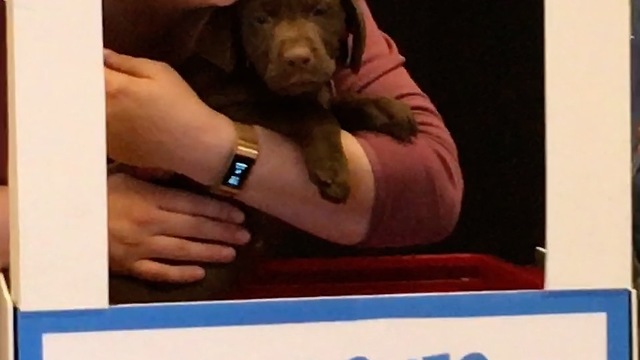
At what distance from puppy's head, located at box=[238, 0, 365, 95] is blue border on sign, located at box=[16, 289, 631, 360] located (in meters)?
0.16

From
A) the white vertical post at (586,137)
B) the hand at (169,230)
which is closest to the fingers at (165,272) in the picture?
the hand at (169,230)

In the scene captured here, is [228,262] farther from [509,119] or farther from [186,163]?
[509,119]

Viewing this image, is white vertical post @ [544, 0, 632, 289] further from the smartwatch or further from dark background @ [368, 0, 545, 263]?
the smartwatch

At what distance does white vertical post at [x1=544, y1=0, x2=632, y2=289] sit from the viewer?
2.48 ft

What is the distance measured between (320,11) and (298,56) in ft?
0.16

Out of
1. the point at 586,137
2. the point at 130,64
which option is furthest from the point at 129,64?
the point at 586,137

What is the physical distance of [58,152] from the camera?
68 cm

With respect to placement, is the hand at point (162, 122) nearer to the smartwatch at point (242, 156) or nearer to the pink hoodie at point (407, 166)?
the smartwatch at point (242, 156)

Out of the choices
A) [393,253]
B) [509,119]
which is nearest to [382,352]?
[393,253]

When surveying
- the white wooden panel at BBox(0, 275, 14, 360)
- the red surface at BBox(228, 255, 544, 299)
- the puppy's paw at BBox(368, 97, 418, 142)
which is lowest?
the white wooden panel at BBox(0, 275, 14, 360)

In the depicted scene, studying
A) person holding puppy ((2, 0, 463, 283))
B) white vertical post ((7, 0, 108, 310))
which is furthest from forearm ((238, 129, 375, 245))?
white vertical post ((7, 0, 108, 310))

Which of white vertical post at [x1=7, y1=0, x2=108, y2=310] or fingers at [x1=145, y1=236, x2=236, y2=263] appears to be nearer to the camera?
white vertical post at [x1=7, y1=0, x2=108, y2=310]

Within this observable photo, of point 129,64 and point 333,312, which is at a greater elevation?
point 129,64

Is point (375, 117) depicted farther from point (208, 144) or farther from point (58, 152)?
point (58, 152)
